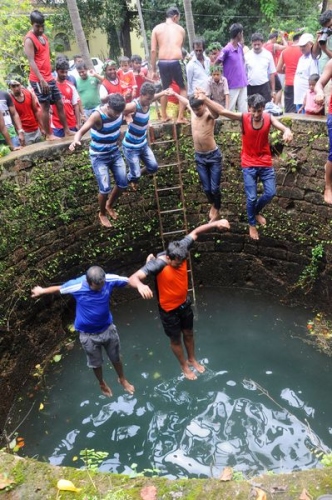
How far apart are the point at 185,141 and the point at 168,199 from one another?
1.09 m

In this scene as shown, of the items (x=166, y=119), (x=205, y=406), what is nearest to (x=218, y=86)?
(x=166, y=119)

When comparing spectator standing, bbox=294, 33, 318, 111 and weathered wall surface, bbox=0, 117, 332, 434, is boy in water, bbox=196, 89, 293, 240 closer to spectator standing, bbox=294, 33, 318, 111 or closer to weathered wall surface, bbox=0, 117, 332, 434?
weathered wall surface, bbox=0, 117, 332, 434

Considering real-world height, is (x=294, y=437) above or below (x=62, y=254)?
below

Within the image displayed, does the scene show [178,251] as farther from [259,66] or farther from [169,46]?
[259,66]

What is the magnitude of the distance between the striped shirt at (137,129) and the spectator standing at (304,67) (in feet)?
12.4

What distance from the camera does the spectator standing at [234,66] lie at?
7.50 m

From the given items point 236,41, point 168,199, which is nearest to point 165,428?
point 168,199

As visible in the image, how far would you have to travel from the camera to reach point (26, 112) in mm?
6996

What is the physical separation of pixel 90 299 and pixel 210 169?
9.02 ft

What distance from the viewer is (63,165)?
6969 millimetres

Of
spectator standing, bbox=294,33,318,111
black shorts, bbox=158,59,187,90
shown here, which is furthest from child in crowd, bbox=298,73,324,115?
black shorts, bbox=158,59,187,90

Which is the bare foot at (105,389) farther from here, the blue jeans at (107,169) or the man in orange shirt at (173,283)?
the blue jeans at (107,169)

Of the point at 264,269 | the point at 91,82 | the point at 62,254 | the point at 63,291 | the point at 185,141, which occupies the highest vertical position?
the point at 91,82

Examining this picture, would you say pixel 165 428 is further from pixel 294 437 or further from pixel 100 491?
pixel 100 491
